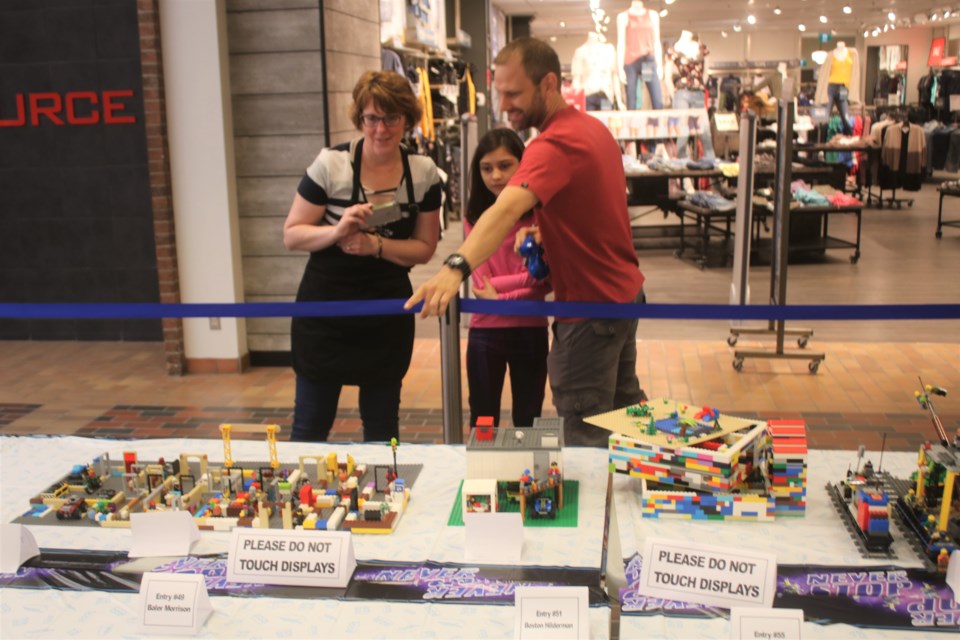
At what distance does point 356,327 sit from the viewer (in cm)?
297

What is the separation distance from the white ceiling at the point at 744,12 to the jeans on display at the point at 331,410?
11126 millimetres

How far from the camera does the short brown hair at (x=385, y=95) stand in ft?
8.79

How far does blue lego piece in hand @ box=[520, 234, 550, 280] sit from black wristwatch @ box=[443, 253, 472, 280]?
0.60 m

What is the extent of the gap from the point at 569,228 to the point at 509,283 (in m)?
0.64

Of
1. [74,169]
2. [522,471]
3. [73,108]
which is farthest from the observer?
[74,169]

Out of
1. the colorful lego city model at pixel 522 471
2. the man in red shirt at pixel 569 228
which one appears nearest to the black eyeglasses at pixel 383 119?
the man in red shirt at pixel 569 228

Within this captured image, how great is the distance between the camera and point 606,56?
10.9m

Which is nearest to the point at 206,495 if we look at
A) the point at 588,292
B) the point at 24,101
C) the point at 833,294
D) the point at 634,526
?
the point at 634,526

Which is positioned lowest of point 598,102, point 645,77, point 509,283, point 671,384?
point 671,384

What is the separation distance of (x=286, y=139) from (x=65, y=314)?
7.86 ft

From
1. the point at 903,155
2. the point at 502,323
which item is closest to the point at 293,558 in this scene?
the point at 502,323

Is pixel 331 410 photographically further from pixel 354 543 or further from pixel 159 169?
pixel 159 169

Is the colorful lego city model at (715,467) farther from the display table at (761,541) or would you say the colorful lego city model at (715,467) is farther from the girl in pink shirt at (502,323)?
the girl in pink shirt at (502,323)

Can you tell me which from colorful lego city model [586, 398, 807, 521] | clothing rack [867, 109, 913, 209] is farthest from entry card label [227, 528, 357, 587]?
clothing rack [867, 109, 913, 209]
